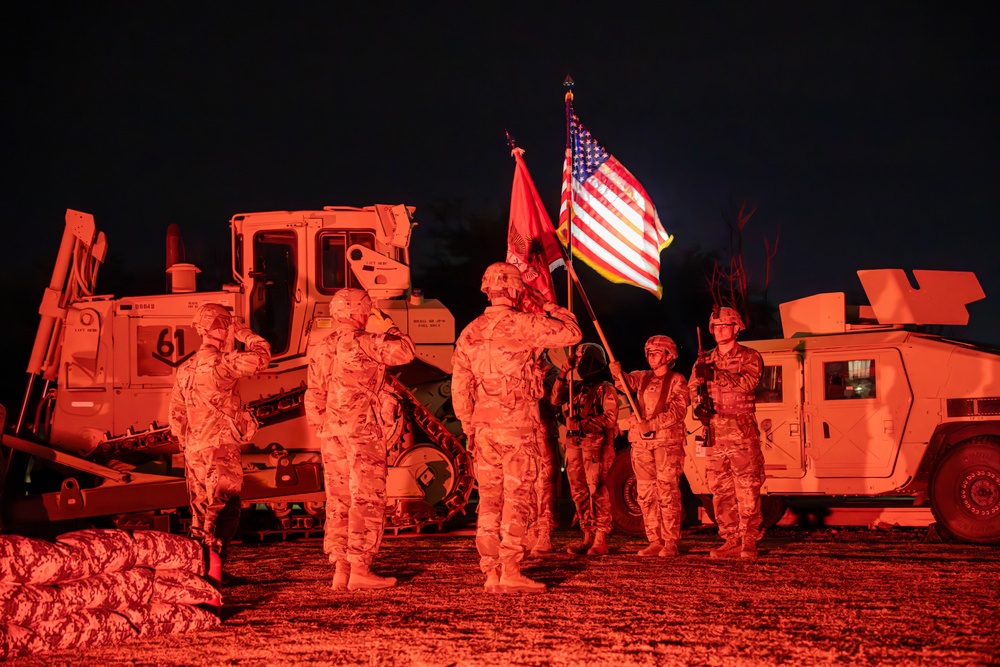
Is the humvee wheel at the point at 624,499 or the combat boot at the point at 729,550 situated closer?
the combat boot at the point at 729,550

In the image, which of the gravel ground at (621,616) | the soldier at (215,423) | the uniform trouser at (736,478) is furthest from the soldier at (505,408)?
the uniform trouser at (736,478)

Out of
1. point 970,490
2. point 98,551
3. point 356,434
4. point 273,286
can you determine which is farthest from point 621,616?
point 273,286

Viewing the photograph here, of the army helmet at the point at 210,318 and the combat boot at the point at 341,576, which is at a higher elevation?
the army helmet at the point at 210,318

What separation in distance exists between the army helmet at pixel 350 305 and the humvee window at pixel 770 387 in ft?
18.6

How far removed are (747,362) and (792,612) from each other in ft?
12.0

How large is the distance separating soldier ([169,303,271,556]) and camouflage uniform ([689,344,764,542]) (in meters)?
4.15

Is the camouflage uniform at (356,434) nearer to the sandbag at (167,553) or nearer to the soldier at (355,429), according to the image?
the soldier at (355,429)

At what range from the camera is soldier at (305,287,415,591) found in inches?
318

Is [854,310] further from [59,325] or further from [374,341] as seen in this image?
[59,325]

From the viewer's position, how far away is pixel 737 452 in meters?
10.0

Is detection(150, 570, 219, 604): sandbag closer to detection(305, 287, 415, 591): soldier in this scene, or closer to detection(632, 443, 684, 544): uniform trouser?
detection(305, 287, 415, 591): soldier

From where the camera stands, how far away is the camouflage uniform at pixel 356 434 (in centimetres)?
809

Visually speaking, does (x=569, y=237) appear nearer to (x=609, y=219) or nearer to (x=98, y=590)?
(x=609, y=219)

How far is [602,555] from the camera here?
10461 mm
